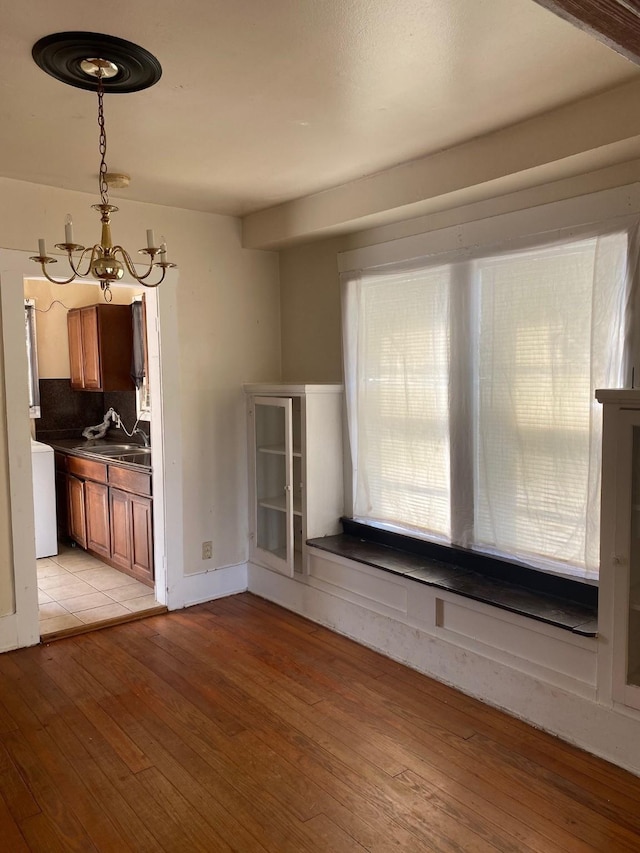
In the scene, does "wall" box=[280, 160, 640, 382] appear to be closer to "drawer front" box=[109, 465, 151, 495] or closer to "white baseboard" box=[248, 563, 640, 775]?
"drawer front" box=[109, 465, 151, 495]

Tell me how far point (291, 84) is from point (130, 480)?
3028 millimetres

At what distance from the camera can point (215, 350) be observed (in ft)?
14.3

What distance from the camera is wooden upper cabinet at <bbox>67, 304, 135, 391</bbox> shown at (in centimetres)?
556

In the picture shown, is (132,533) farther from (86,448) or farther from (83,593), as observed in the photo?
(86,448)

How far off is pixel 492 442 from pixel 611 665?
1124mm

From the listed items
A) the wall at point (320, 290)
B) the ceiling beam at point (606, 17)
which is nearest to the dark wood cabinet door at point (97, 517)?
the wall at point (320, 290)

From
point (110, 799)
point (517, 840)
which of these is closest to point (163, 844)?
point (110, 799)

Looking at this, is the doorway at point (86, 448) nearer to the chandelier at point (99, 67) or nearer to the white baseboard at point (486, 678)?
the white baseboard at point (486, 678)

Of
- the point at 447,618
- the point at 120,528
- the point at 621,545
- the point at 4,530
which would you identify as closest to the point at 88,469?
the point at 120,528

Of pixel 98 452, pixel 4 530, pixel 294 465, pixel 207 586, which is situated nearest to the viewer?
pixel 4 530

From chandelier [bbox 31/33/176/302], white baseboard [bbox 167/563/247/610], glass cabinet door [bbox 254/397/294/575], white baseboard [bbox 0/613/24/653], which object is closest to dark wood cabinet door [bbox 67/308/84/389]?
glass cabinet door [bbox 254/397/294/575]

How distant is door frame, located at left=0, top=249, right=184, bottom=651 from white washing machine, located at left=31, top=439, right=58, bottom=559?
5.03 ft

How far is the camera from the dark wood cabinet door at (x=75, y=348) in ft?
19.4

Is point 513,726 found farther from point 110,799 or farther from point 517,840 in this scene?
point 110,799
